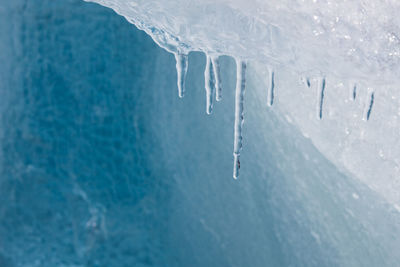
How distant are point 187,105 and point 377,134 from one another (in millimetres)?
579

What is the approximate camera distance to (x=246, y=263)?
1271 mm

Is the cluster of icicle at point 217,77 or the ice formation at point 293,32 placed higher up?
the ice formation at point 293,32

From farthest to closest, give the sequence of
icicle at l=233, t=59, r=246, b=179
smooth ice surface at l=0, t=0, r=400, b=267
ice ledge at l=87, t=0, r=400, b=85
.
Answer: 1. smooth ice surface at l=0, t=0, r=400, b=267
2. icicle at l=233, t=59, r=246, b=179
3. ice ledge at l=87, t=0, r=400, b=85

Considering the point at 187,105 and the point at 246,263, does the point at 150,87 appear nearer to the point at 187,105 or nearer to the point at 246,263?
the point at 187,105

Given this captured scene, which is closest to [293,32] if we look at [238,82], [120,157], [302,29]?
[302,29]

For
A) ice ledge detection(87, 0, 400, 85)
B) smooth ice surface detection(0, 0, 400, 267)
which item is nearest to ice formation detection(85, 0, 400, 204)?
ice ledge detection(87, 0, 400, 85)

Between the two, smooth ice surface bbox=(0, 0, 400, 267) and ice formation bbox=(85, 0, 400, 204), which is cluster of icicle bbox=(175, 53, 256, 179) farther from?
smooth ice surface bbox=(0, 0, 400, 267)

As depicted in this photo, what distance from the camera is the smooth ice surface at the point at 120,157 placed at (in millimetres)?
1258

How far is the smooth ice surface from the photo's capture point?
126cm

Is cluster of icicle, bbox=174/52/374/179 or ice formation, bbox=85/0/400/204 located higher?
ice formation, bbox=85/0/400/204

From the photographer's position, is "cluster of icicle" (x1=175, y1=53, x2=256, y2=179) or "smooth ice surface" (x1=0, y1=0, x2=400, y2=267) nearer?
"cluster of icicle" (x1=175, y1=53, x2=256, y2=179)

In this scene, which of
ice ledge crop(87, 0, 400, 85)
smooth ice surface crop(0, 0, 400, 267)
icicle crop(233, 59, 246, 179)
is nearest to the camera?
ice ledge crop(87, 0, 400, 85)

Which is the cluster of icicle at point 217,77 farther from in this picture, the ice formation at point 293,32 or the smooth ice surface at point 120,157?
the smooth ice surface at point 120,157

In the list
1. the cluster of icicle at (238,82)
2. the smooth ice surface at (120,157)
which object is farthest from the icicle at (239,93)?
the smooth ice surface at (120,157)
